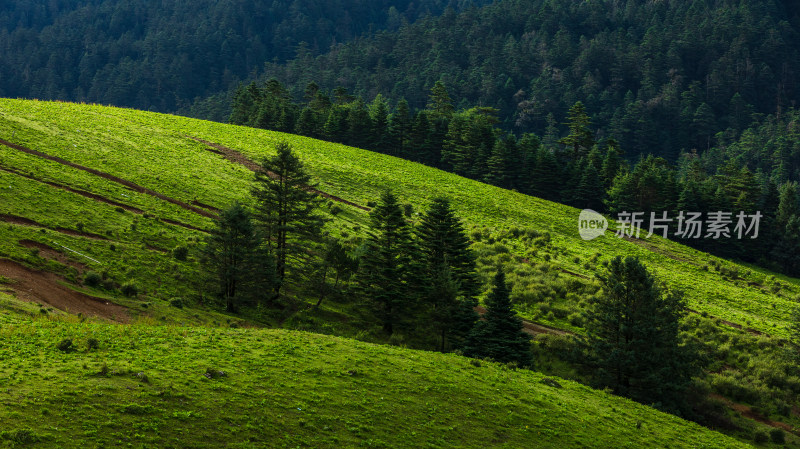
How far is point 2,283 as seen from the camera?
31859 millimetres

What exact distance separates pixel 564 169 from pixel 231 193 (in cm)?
6703

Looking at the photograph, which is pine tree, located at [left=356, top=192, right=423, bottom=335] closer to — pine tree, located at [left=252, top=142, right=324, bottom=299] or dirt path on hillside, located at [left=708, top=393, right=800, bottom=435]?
pine tree, located at [left=252, top=142, right=324, bottom=299]

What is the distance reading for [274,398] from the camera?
969 inches

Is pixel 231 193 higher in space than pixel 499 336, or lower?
higher

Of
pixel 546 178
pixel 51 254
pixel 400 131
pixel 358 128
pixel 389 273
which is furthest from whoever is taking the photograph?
pixel 400 131

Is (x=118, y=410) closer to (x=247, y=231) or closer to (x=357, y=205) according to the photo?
(x=247, y=231)

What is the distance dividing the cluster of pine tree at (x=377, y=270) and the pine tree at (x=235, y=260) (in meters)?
0.07

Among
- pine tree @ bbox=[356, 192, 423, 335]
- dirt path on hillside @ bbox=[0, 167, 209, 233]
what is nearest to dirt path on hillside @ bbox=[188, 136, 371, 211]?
dirt path on hillside @ bbox=[0, 167, 209, 233]

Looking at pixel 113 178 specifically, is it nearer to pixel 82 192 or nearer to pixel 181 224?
pixel 82 192

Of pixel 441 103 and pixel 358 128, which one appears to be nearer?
pixel 358 128

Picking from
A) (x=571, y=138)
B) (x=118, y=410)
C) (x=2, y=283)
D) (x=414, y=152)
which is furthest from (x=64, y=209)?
(x=571, y=138)

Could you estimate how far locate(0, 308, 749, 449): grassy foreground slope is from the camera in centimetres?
2012

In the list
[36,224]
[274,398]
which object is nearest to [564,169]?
[36,224]

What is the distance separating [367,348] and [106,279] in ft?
55.6
